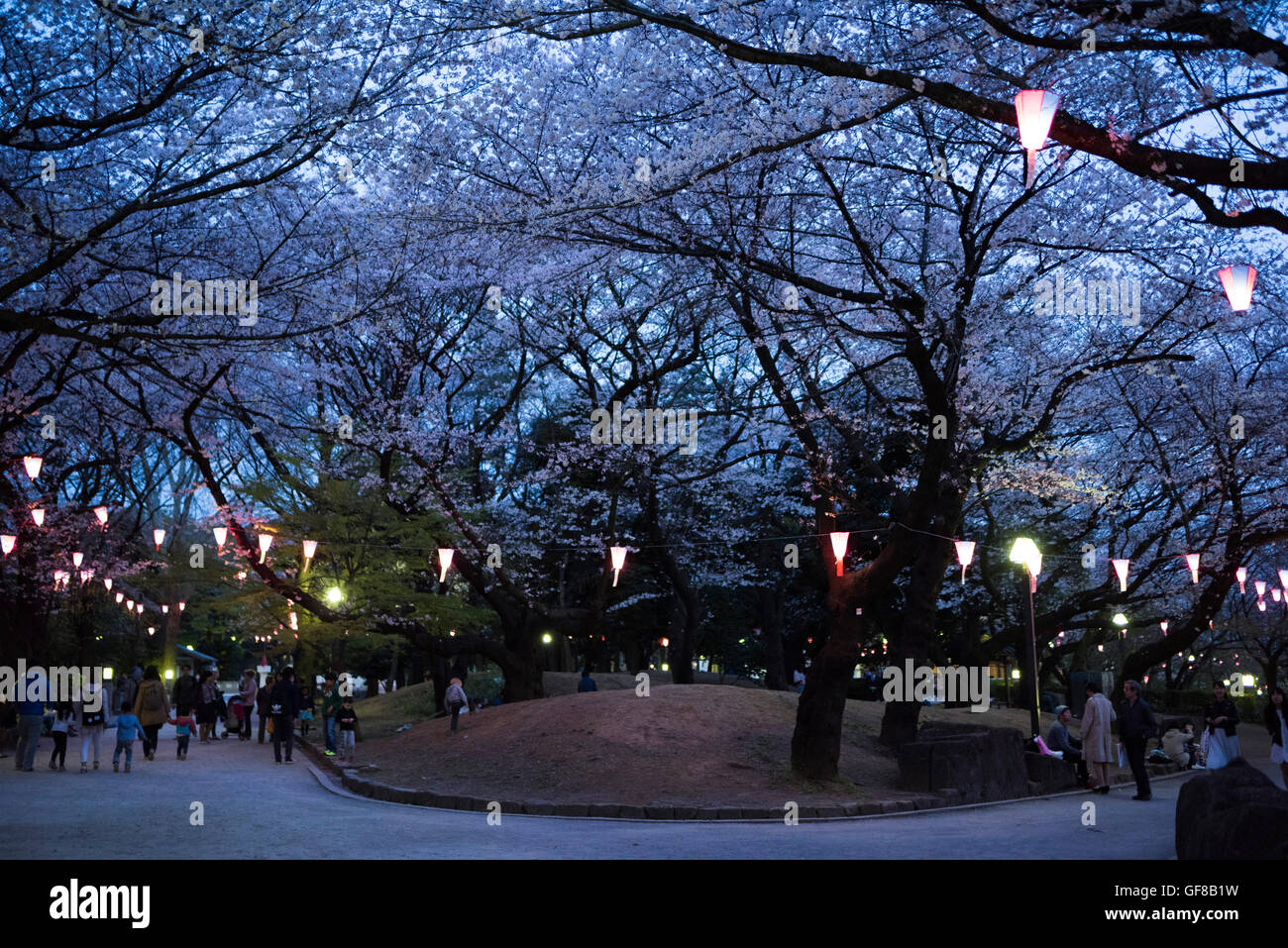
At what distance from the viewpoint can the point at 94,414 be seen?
23.6 m

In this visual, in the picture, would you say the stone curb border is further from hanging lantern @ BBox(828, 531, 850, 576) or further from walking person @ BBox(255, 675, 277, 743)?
walking person @ BBox(255, 675, 277, 743)

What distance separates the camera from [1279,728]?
14414mm

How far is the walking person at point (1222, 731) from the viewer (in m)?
16.0

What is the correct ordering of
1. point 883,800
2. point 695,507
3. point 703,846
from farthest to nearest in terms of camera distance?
point 695,507, point 883,800, point 703,846

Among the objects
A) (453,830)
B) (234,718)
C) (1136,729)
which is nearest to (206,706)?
(234,718)

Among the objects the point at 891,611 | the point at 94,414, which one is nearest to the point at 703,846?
the point at 891,611

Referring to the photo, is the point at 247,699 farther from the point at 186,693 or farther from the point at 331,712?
the point at 331,712

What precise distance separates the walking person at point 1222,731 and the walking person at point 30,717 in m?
18.7

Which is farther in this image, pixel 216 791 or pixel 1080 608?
pixel 1080 608

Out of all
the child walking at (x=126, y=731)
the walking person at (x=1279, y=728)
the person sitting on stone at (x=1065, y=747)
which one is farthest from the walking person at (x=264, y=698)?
the walking person at (x=1279, y=728)

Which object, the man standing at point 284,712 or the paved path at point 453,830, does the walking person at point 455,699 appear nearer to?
A: the man standing at point 284,712

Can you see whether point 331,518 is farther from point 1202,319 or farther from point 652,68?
point 1202,319

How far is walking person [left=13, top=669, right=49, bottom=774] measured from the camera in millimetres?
17312
